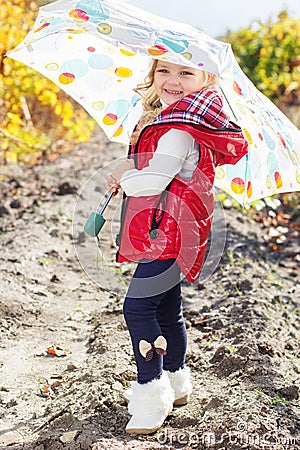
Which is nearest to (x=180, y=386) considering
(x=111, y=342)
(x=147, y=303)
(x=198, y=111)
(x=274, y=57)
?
(x=147, y=303)

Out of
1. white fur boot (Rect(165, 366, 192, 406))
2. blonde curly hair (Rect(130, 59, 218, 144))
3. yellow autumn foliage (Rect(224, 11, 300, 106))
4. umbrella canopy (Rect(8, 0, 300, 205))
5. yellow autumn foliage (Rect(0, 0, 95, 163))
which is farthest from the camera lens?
yellow autumn foliage (Rect(224, 11, 300, 106))

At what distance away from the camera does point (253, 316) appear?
4.11m

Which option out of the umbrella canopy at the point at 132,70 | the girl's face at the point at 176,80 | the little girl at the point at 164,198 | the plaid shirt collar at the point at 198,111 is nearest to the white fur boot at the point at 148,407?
the little girl at the point at 164,198

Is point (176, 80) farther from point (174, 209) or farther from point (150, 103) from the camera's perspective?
point (174, 209)

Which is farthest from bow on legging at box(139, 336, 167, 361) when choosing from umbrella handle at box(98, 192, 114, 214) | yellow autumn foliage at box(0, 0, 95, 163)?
yellow autumn foliage at box(0, 0, 95, 163)

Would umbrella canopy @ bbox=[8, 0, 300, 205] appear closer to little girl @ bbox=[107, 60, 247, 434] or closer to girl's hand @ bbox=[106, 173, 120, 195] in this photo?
little girl @ bbox=[107, 60, 247, 434]

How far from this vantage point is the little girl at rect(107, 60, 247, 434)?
9.07 ft

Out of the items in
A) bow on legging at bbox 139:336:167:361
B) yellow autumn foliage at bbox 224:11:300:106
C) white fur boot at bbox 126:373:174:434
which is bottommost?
yellow autumn foliage at bbox 224:11:300:106

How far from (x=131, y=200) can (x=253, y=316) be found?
5.21ft

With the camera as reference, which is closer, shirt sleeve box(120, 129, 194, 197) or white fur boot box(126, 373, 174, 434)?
shirt sleeve box(120, 129, 194, 197)

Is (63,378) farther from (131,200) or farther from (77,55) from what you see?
(77,55)

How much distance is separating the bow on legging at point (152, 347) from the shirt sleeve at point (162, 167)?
634mm

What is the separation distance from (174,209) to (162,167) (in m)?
0.18

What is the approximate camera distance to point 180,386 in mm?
3264
